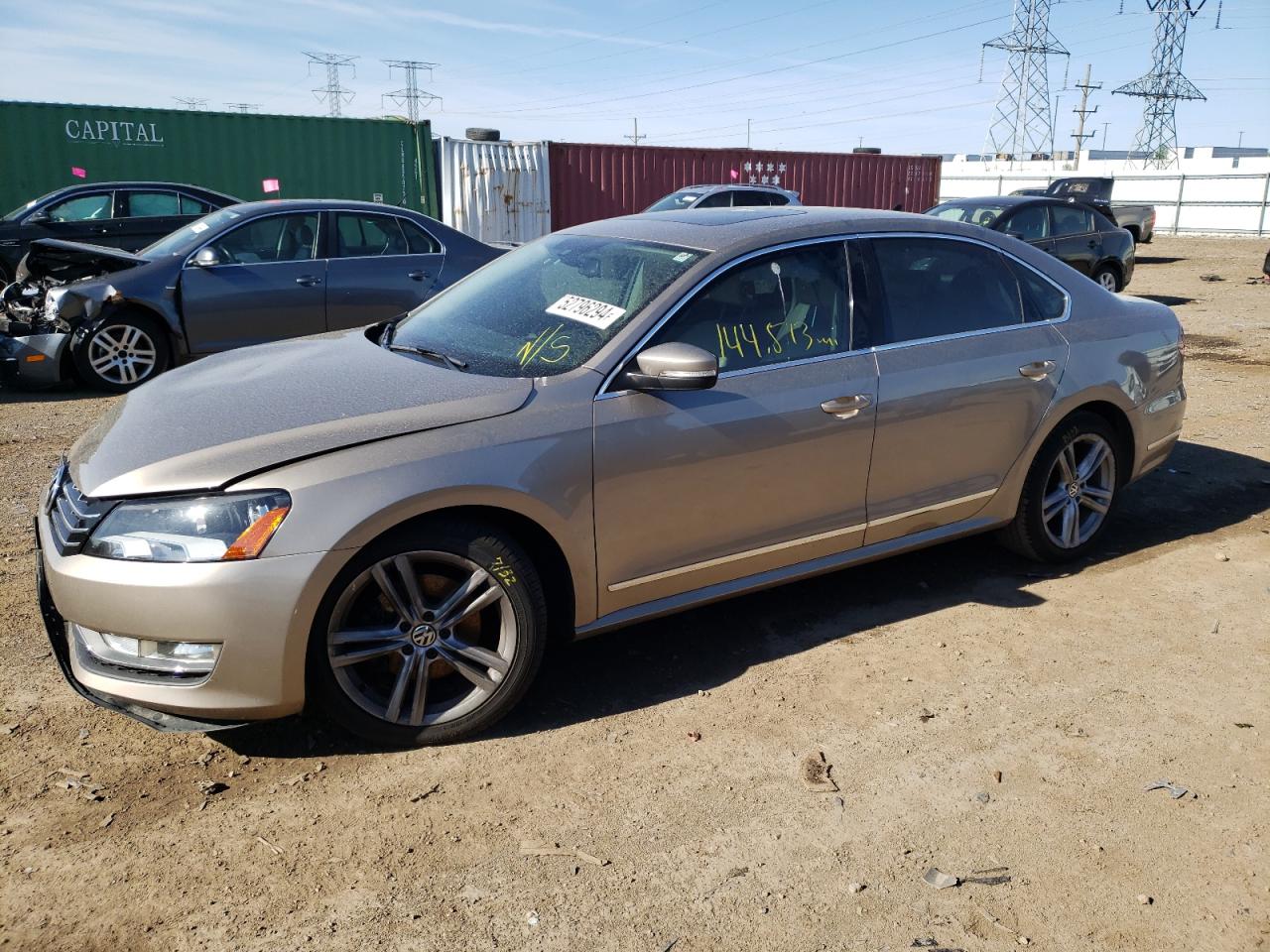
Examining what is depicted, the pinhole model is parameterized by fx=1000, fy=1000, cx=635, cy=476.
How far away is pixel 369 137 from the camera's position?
734 inches

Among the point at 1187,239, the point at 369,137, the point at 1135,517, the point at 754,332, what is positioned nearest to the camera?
the point at 754,332

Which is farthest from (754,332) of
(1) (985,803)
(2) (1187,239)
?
(2) (1187,239)

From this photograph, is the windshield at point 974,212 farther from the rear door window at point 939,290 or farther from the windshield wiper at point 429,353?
the windshield wiper at point 429,353

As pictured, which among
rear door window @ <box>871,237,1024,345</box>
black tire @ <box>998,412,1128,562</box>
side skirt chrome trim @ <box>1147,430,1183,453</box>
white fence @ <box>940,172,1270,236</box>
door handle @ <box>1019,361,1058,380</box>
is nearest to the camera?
rear door window @ <box>871,237,1024,345</box>

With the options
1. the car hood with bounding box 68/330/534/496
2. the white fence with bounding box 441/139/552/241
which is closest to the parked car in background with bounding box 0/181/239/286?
the white fence with bounding box 441/139/552/241

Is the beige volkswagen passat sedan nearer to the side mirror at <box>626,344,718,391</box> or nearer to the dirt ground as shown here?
the side mirror at <box>626,344,718,391</box>

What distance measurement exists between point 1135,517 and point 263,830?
472 centimetres

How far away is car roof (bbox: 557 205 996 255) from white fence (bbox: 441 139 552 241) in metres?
16.2

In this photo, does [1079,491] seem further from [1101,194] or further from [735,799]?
[1101,194]

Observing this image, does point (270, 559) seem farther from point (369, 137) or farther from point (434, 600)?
point (369, 137)

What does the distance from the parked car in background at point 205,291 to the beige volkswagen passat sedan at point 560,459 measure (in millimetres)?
4291

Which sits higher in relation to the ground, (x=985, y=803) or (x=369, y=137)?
(x=369, y=137)

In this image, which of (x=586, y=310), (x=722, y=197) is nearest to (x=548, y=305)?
(x=586, y=310)

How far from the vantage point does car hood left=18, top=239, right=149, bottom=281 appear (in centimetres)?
784
